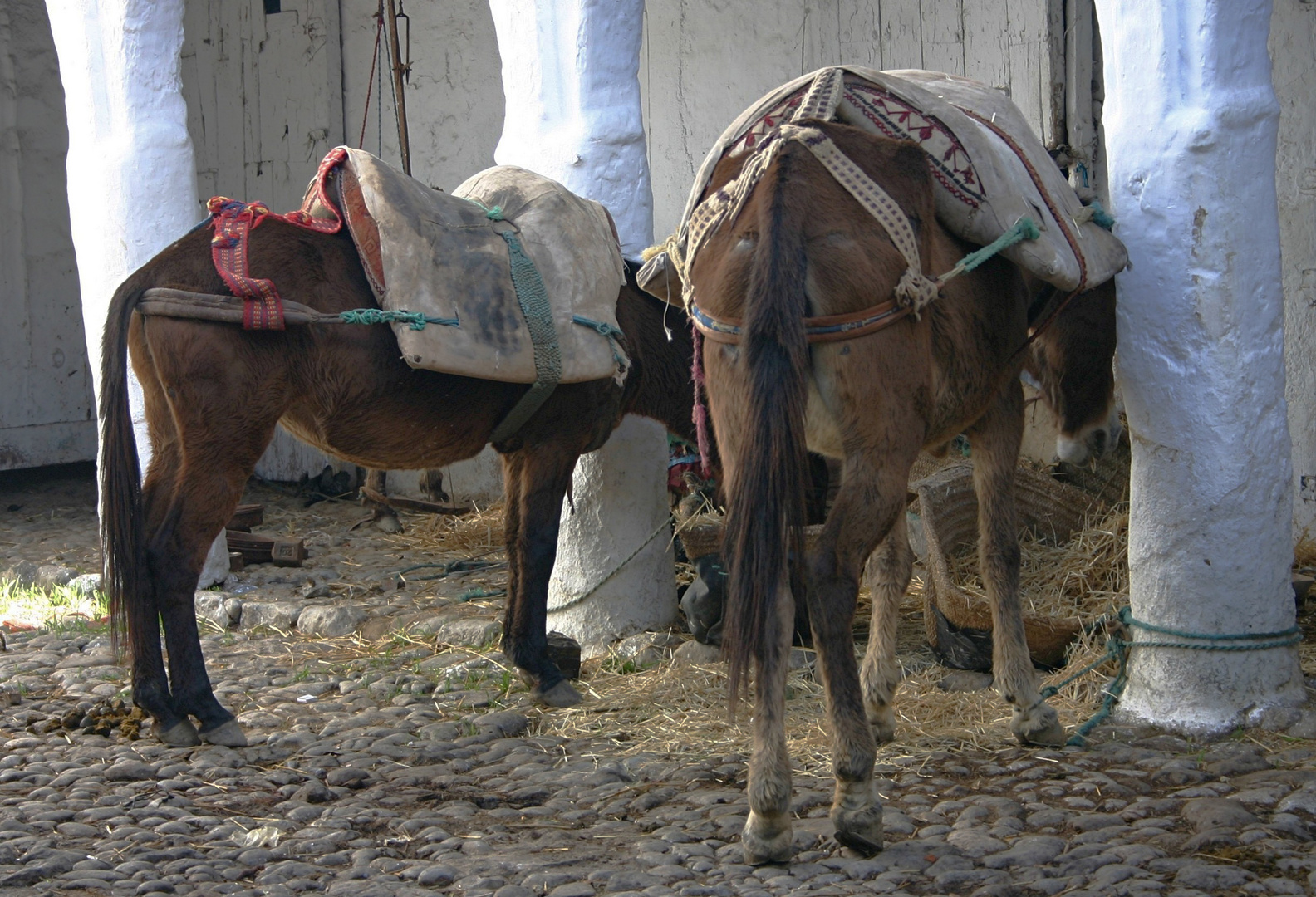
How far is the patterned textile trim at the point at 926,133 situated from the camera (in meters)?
3.50

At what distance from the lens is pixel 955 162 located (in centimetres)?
354

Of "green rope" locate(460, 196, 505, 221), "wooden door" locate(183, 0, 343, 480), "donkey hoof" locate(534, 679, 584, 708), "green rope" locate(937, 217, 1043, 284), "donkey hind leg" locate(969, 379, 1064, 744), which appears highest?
"wooden door" locate(183, 0, 343, 480)

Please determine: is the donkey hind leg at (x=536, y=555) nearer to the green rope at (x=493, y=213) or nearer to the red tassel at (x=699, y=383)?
the green rope at (x=493, y=213)

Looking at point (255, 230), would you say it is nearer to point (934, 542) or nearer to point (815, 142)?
point (815, 142)

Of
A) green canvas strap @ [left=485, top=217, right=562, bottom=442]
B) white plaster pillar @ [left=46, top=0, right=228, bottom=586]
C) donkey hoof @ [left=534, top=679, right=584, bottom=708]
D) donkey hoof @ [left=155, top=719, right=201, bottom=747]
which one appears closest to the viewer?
donkey hoof @ [left=155, top=719, right=201, bottom=747]

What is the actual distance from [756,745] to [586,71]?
3253 millimetres

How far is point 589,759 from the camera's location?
4062 mm

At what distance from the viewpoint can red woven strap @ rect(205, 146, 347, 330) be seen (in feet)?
12.9

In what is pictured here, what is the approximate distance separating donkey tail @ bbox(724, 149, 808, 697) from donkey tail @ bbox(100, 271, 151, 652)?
2.11 metres

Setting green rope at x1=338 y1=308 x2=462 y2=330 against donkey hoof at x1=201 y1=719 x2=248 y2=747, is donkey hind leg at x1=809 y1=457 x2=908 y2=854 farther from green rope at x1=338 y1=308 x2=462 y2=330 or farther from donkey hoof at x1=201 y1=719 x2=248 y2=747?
donkey hoof at x1=201 y1=719 x2=248 y2=747

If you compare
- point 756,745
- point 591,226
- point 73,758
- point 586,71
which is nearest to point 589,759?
point 756,745

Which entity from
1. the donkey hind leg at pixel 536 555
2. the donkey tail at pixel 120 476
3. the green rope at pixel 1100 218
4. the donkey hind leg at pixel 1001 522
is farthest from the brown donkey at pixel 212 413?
the green rope at pixel 1100 218

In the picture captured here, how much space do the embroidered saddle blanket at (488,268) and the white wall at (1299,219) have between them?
314cm

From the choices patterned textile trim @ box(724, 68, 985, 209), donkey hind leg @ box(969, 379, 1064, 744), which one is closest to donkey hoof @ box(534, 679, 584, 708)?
donkey hind leg @ box(969, 379, 1064, 744)
